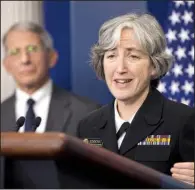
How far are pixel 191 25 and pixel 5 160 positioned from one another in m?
3.41

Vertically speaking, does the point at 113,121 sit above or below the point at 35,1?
below

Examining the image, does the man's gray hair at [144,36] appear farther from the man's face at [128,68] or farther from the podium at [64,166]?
the podium at [64,166]

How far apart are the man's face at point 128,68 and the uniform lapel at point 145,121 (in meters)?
0.05

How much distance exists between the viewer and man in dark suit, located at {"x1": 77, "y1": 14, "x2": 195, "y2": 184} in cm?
181

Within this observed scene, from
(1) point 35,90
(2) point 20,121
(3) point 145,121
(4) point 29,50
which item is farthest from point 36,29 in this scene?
(2) point 20,121

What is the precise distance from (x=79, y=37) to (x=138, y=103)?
6.55ft

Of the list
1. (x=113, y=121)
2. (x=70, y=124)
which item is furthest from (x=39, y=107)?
(x=113, y=121)

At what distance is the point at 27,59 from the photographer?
3.51 m

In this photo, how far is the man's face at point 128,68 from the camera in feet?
6.31

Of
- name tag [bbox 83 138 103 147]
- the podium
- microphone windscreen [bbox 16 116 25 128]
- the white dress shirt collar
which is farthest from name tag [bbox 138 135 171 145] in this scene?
the white dress shirt collar

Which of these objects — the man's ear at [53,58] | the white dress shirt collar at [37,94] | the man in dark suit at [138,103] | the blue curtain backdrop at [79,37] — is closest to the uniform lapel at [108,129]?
the man in dark suit at [138,103]

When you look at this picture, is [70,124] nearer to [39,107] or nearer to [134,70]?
[39,107]

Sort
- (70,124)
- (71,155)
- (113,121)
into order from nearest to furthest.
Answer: (71,155) < (113,121) < (70,124)

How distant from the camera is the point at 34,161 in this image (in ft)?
2.77
